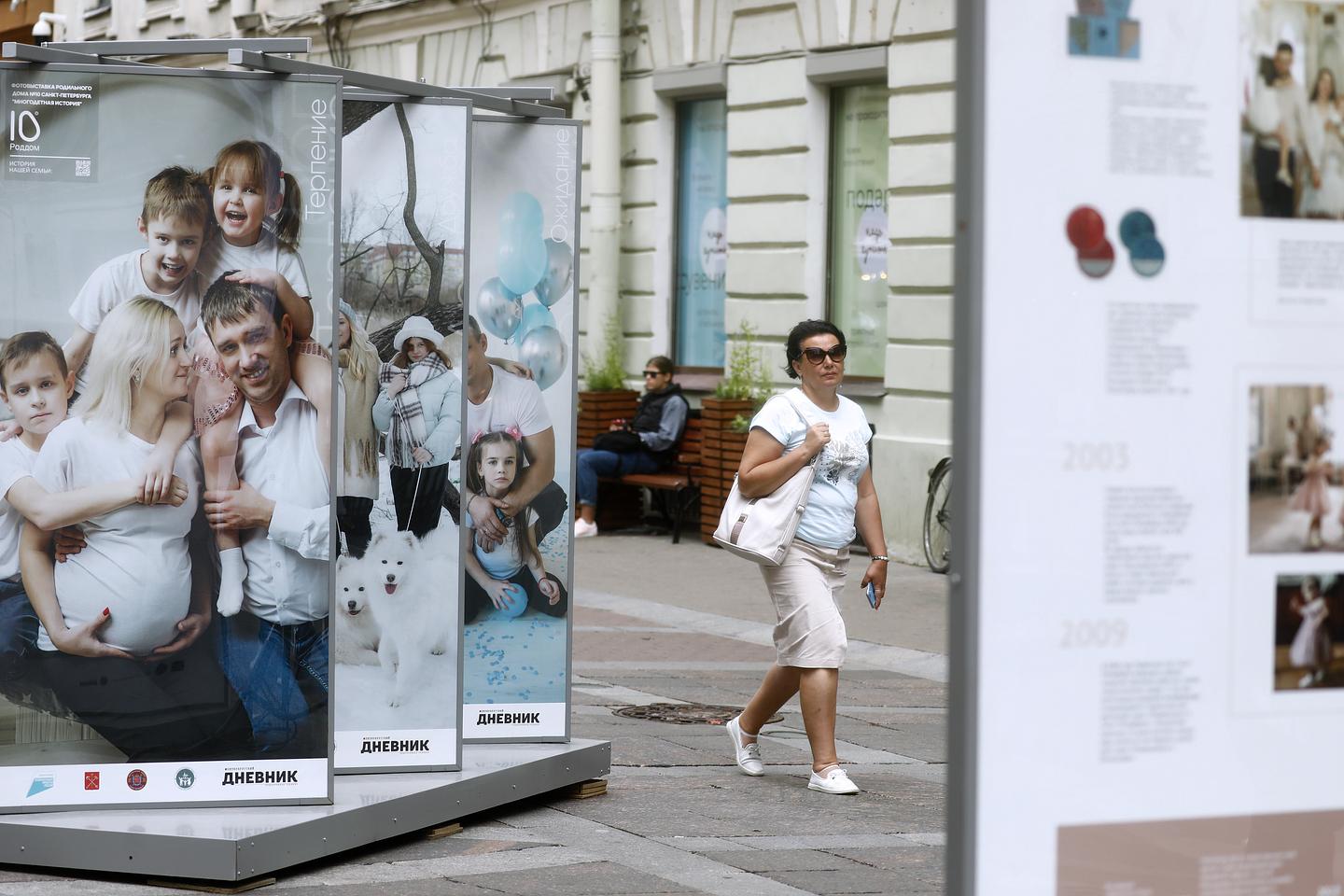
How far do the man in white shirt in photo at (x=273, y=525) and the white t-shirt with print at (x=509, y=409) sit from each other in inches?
52.8

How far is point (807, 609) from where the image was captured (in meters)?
7.01

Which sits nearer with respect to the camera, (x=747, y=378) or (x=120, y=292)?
(x=120, y=292)

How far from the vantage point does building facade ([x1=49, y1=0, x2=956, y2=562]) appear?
14938 mm

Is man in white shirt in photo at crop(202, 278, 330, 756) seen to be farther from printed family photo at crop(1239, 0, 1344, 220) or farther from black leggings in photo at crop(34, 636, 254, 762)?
printed family photo at crop(1239, 0, 1344, 220)

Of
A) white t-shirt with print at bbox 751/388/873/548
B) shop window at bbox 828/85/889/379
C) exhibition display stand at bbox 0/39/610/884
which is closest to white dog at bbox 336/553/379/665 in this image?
exhibition display stand at bbox 0/39/610/884

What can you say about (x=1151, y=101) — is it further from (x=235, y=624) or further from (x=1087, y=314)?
A: (x=235, y=624)

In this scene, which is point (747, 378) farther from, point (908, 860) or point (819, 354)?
point (908, 860)

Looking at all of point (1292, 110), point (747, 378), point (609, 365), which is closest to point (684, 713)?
point (1292, 110)

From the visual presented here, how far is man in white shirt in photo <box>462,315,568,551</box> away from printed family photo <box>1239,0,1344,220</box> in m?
4.16

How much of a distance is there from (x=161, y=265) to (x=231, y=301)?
0.22 m

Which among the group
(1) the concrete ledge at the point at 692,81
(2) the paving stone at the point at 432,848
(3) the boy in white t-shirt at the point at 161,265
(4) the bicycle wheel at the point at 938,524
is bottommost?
(2) the paving stone at the point at 432,848

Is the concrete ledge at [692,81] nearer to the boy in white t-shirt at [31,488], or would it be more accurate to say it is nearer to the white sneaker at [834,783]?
the white sneaker at [834,783]

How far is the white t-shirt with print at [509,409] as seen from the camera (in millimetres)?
6805

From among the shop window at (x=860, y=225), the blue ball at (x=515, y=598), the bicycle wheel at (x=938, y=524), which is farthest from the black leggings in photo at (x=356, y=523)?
the shop window at (x=860, y=225)
